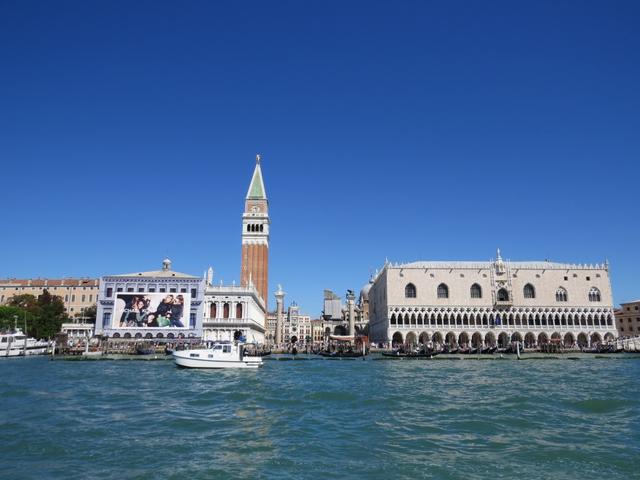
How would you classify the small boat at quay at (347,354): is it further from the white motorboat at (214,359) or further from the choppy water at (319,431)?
the choppy water at (319,431)

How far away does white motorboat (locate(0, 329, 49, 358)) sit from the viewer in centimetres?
4722

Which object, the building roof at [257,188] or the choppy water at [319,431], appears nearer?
the choppy water at [319,431]

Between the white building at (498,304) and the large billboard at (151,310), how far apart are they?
2499 cm

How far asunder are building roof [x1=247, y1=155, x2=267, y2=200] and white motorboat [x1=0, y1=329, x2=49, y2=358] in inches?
1383

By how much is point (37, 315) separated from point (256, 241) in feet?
97.3

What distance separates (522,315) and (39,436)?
59.8 m

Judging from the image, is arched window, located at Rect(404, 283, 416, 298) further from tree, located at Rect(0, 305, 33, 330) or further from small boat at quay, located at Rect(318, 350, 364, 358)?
tree, located at Rect(0, 305, 33, 330)

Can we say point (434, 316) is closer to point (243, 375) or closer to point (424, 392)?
point (243, 375)

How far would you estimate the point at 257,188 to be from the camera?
78.2 meters

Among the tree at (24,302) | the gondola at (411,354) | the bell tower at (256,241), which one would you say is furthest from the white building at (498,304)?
the tree at (24,302)

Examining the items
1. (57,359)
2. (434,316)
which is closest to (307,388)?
(57,359)

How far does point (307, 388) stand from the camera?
71.7 ft

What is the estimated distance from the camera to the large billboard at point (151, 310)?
52219 millimetres

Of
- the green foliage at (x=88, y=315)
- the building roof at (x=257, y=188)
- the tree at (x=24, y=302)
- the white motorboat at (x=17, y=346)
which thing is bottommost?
the white motorboat at (x=17, y=346)
